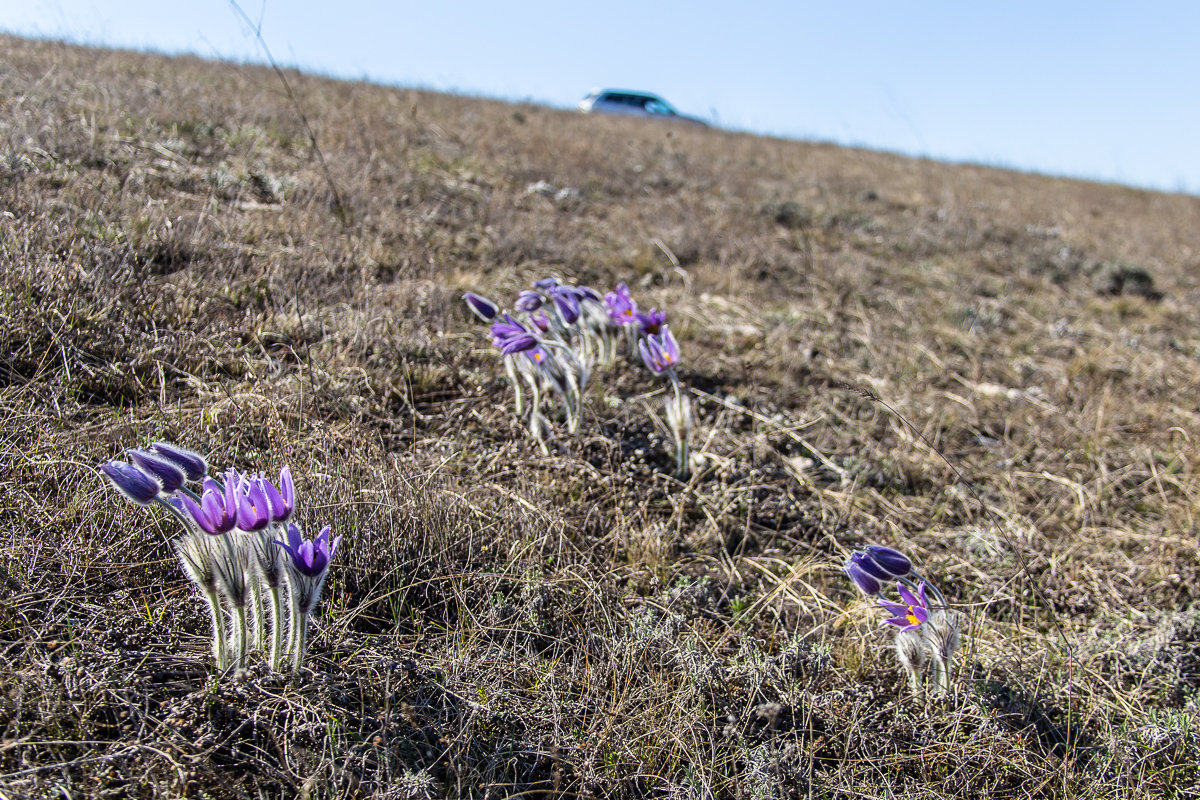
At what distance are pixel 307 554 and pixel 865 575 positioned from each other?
1.38 meters

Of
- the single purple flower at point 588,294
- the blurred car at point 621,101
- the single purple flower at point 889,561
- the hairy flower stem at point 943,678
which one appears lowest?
the hairy flower stem at point 943,678

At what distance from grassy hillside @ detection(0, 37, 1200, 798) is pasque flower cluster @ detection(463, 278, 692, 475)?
0.13 m

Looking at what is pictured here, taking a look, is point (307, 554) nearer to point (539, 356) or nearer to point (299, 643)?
point (299, 643)

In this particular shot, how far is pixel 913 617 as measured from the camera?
1.92m

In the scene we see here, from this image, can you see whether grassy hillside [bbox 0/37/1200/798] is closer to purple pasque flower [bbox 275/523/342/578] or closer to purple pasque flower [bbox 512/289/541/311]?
purple pasque flower [bbox 275/523/342/578]

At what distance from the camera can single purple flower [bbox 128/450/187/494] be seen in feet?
4.76

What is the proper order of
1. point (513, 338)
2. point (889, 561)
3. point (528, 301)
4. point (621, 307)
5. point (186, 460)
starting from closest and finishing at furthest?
point (186, 460), point (889, 561), point (513, 338), point (528, 301), point (621, 307)

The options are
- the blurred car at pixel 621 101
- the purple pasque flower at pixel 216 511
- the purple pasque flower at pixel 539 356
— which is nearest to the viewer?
the purple pasque flower at pixel 216 511

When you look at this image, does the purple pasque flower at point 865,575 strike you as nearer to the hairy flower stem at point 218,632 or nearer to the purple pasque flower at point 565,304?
the hairy flower stem at point 218,632

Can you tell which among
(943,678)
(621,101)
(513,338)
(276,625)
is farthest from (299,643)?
(621,101)

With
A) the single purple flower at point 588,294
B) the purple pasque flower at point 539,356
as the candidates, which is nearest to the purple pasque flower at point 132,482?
the purple pasque flower at point 539,356

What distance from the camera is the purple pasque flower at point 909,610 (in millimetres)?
1893

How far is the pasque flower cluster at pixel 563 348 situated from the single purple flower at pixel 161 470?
129 centimetres

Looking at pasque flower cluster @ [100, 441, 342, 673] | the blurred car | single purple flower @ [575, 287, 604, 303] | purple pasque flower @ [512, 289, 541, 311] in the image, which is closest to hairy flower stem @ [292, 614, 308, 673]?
pasque flower cluster @ [100, 441, 342, 673]
